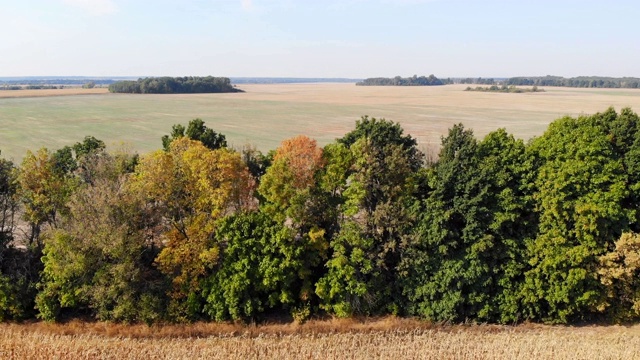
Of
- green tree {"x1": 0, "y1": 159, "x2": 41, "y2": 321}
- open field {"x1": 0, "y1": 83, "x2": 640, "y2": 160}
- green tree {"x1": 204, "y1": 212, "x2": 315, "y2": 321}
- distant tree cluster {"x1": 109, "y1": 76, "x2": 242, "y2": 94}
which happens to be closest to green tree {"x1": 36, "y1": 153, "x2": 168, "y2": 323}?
green tree {"x1": 0, "y1": 159, "x2": 41, "y2": 321}

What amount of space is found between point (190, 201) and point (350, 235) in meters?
11.1

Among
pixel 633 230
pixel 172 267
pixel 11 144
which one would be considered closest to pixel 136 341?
pixel 172 267

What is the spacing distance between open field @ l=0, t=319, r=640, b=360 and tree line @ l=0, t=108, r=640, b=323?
3.38 feet

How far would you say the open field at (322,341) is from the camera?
24.3 metres

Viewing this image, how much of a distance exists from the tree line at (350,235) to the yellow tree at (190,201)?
12 centimetres

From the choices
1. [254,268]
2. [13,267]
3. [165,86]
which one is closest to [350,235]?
[254,268]

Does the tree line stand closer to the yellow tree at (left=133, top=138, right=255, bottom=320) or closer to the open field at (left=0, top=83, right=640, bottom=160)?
the yellow tree at (left=133, top=138, right=255, bottom=320)

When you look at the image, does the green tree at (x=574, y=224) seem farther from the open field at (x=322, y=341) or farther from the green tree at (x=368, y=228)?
the green tree at (x=368, y=228)

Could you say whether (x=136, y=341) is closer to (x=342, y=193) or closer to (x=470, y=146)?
(x=342, y=193)

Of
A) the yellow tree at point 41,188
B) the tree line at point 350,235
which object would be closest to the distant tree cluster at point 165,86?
the tree line at point 350,235

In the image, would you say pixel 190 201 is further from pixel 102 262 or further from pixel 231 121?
pixel 231 121

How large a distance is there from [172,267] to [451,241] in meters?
18.4

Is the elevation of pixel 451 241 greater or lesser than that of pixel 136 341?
greater

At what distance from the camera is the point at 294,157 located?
3166 centimetres
